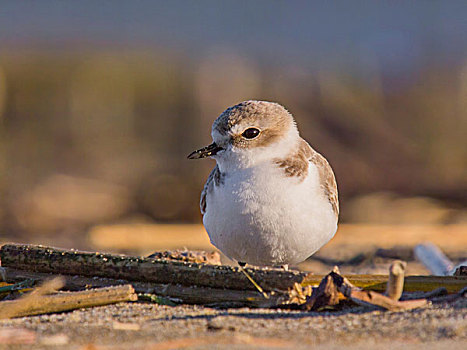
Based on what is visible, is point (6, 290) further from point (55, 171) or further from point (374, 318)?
point (55, 171)

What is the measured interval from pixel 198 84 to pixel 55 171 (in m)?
2.48

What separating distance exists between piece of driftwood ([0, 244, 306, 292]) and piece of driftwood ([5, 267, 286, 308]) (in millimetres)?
23

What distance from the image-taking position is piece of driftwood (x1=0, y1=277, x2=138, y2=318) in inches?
104

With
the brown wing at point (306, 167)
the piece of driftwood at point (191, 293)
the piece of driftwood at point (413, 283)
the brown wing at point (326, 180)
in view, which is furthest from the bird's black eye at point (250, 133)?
the piece of driftwood at point (191, 293)

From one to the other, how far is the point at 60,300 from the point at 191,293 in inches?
21.7

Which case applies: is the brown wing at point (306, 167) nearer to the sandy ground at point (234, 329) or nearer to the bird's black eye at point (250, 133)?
the bird's black eye at point (250, 133)

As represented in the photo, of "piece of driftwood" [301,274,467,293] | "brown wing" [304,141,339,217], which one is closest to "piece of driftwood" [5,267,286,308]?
"piece of driftwood" [301,274,467,293]

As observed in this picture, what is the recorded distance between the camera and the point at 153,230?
24.4 ft

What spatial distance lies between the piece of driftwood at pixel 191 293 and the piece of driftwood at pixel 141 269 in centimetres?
2

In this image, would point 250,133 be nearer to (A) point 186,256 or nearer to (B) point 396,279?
(A) point 186,256

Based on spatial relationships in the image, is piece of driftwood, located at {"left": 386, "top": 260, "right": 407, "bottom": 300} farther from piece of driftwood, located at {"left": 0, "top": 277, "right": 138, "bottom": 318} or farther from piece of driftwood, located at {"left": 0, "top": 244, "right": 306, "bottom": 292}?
piece of driftwood, located at {"left": 0, "top": 277, "right": 138, "bottom": 318}

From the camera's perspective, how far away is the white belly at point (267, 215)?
11.5 ft

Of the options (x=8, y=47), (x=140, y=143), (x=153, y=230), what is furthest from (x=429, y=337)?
(x=8, y=47)

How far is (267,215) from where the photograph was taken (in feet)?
11.4
